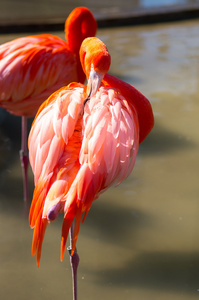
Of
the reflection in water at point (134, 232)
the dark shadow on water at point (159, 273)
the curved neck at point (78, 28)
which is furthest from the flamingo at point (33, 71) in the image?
the dark shadow on water at point (159, 273)

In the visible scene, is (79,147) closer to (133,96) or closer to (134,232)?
(133,96)

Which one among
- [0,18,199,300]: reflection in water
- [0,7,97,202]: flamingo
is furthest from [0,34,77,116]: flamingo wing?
[0,18,199,300]: reflection in water

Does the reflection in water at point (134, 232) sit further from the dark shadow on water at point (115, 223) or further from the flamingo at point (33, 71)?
the flamingo at point (33, 71)

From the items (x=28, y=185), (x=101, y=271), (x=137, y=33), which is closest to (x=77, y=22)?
(x=28, y=185)

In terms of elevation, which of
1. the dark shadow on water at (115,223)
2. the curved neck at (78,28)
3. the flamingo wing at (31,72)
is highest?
the curved neck at (78,28)

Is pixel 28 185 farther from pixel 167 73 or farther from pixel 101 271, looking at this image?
pixel 167 73

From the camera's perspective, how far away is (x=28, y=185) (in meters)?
3.15

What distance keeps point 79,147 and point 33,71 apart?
3.67 ft

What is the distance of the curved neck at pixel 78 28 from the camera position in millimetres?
3035

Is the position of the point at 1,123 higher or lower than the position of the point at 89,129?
lower

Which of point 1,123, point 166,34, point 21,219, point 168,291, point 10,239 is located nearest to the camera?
point 168,291

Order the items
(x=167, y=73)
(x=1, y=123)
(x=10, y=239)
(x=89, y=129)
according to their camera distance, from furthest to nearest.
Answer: (x=167, y=73)
(x=1, y=123)
(x=10, y=239)
(x=89, y=129)

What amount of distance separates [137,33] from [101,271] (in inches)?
183

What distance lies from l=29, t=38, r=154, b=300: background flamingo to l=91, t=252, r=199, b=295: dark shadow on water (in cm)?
61
